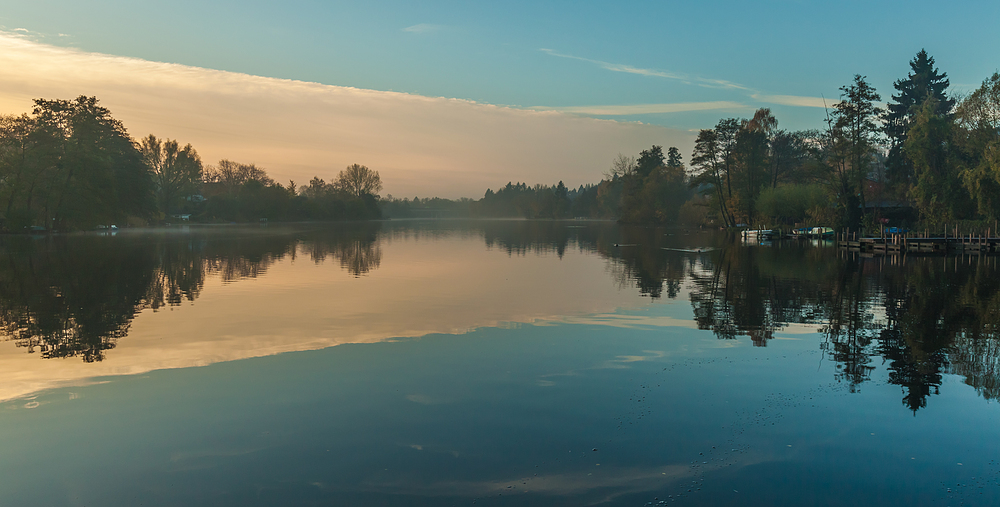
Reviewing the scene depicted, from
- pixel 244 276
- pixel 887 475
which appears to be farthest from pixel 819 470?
pixel 244 276

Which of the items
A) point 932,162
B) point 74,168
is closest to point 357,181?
point 74,168

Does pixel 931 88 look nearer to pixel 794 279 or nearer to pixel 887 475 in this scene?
pixel 794 279

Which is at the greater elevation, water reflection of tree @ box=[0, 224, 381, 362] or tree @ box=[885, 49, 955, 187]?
tree @ box=[885, 49, 955, 187]

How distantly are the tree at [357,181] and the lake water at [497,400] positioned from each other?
174 meters

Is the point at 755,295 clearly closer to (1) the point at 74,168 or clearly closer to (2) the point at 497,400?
(2) the point at 497,400

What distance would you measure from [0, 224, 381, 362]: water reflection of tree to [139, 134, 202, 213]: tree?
299 feet

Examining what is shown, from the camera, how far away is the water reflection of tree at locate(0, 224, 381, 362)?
1584 centimetres

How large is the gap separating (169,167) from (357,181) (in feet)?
222

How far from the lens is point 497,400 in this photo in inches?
410

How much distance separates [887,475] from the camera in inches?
300

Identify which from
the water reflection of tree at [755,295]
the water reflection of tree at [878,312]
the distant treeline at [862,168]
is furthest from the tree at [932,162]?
the water reflection of tree at [755,295]

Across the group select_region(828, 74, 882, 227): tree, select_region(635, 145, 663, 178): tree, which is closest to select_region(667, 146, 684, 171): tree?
select_region(635, 145, 663, 178): tree

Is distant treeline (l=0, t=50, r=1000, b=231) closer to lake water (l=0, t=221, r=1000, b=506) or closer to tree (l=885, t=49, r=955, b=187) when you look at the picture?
tree (l=885, t=49, r=955, b=187)

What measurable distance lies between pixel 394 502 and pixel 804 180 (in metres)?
115
